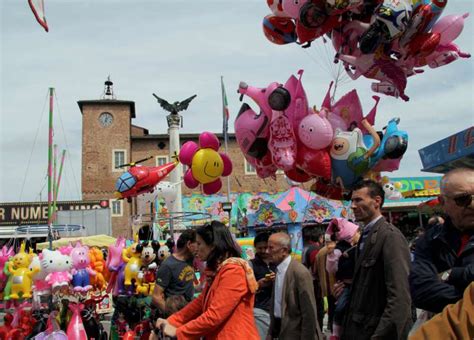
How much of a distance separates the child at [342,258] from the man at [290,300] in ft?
0.68

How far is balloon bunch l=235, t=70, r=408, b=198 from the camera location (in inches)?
251

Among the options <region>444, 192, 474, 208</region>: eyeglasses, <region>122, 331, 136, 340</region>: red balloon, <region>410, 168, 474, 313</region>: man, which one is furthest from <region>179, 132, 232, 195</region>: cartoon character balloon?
<region>444, 192, 474, 208</region>: eyeglasses

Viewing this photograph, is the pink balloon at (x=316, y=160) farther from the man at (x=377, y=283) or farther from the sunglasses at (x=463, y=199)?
the sunglasses at (x=463, y=199)

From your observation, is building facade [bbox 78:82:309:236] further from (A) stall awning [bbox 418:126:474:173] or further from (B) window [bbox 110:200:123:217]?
(A) stall awning [bbox 418:126:474:173]

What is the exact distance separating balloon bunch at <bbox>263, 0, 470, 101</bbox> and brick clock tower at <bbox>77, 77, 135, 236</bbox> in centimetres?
3410

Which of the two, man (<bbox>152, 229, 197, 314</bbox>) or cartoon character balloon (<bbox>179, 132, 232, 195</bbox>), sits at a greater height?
cartoon character balloon (<bbox>179, 132, 232, 195</bbox>)

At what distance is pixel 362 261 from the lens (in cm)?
325

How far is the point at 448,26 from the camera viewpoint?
21.7 ft

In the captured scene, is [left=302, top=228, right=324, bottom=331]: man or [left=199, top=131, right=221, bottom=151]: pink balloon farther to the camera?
[left=199, top=131, right=221, bottom=151]: pink balloon

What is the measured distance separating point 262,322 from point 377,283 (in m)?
1.54

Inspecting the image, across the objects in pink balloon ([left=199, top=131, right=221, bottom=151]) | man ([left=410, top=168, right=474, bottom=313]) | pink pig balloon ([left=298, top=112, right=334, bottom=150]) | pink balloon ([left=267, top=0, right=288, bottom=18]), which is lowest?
man ([left=410, top=168, right=474, bottom=313])

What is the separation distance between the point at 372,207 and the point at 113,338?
5489 millimetres

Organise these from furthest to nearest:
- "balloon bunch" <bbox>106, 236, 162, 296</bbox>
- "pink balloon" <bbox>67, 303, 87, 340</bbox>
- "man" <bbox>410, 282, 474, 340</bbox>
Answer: "balloon bunch" <bbox>106, 236, 162, 296</bbox>, "pink balloon" <bbox>67, 303, 87, 340</bbox>, "man" <bbox>410, 282, 474, 340</bbox>

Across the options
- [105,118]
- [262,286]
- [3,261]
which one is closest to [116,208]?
[105,118]
